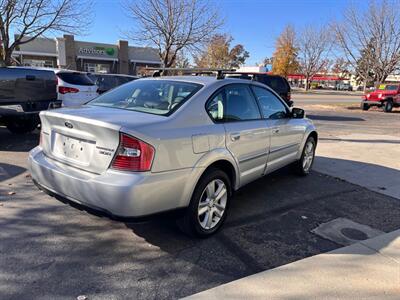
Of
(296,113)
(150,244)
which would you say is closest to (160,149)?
(150,244)

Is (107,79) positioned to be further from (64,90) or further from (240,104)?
(240,104)

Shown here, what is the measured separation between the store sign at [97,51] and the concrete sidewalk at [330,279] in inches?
1639

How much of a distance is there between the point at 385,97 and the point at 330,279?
75.3 feet

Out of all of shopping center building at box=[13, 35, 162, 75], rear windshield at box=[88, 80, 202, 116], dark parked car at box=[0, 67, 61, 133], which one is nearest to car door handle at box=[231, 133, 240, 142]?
rear windshield at box=[88, 80, 202, 116]

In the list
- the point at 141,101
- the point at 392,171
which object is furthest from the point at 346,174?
the point at 141,101

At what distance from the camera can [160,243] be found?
3.60 m

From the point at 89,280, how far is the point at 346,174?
5142 millimetres

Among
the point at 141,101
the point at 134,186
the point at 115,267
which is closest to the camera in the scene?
the point at 134,186

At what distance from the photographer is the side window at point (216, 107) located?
147 inches

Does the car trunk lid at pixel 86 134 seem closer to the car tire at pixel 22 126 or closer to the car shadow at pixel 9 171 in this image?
the car shadow at pixel 9 171

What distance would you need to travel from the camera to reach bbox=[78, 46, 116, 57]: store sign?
4067 cm

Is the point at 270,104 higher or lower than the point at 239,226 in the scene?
higher

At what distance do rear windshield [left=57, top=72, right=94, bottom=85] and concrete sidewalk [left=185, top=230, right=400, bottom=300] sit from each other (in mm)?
7865

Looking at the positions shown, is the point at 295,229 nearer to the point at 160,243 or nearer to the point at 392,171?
the point at 160,243
